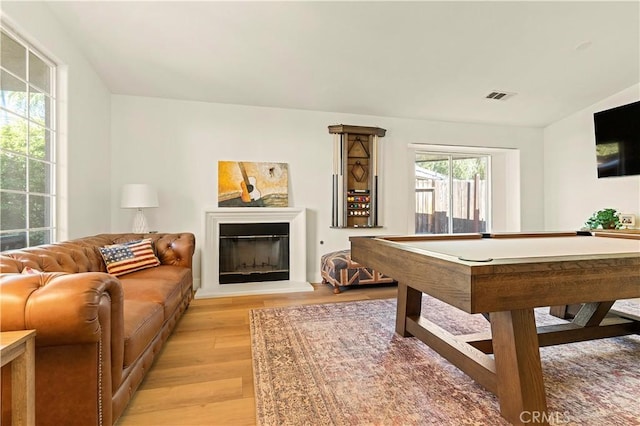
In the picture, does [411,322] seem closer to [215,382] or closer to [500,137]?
[215,382]

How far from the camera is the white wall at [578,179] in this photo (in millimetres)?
4176

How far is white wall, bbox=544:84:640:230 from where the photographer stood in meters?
4.18

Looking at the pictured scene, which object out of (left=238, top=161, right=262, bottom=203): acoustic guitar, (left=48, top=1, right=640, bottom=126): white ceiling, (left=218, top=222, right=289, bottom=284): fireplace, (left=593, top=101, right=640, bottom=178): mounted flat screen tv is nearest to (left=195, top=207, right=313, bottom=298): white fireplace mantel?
(left=218, top=222, right=289, bottom=284): fireplace

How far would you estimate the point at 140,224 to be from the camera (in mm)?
3518

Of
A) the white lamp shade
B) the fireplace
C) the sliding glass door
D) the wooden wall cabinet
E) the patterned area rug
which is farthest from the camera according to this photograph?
the sliding glass door

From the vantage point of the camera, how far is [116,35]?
2.83 meters

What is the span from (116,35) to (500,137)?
5.45m

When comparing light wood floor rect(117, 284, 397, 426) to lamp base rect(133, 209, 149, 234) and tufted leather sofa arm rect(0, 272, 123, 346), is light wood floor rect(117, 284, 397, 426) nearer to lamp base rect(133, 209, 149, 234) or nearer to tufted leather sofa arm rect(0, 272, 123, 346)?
tufted leather sofa arm rect(0, 272, 123, 346)

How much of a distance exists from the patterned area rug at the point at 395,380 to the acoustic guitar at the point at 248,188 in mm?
1906

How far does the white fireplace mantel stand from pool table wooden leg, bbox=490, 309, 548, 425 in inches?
102

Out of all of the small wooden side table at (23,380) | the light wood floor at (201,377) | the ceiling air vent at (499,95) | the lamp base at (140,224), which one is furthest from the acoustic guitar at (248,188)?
the ceiling air vent at (499,95)

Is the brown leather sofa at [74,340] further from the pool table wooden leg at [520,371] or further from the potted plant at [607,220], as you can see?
the potted plant at [607,220]

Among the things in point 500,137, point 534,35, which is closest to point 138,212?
point 534,35

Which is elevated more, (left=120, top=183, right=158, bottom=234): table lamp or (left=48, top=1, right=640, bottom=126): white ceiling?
(left=48, top=1, right=640, bottom=126): white ceiling
